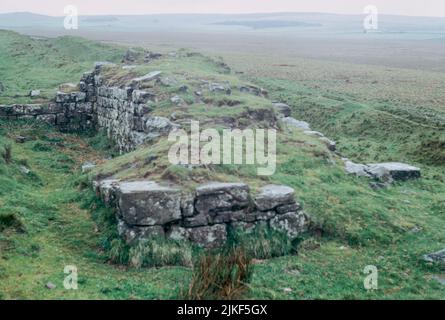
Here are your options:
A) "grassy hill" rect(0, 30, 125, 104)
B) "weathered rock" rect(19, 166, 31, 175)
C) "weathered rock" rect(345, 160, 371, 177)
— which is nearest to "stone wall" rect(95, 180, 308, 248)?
"weathered rock" rect(345, 160, 371, 177)

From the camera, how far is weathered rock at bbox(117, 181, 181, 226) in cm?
1276

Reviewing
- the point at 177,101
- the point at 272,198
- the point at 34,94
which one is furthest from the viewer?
the point at 34,94

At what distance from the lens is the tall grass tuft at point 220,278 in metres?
10.1

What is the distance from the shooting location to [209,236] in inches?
513

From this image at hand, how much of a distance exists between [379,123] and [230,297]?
23.7 meters

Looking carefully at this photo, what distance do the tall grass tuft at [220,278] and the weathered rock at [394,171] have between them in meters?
9.33

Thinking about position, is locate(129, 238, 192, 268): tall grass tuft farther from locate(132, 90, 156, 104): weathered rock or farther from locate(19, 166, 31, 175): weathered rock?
locate(132, 90, 156, 104): weathered rock

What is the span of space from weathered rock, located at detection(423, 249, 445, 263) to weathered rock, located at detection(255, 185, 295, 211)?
359 cm

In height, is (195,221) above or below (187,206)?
below

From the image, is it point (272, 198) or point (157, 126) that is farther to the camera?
point (157, 126)

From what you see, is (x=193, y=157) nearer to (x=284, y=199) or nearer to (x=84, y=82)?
(x=284, y=199)

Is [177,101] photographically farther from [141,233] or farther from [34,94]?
[34,94]

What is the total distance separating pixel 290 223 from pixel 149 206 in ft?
12.3

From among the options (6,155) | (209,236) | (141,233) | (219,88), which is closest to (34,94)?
(6,155)
